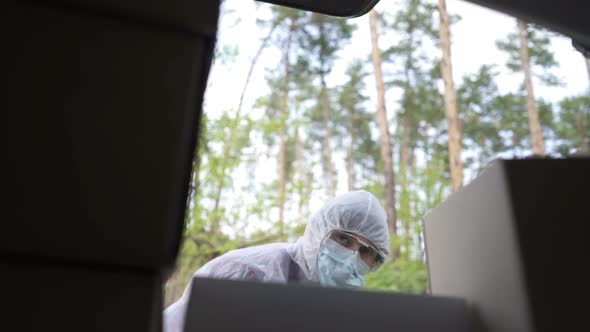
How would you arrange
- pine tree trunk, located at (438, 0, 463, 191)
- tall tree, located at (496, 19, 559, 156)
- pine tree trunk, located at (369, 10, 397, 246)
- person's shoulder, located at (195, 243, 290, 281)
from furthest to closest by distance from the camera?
tall tree, located at (496, 19, 559, 156), pine tree trunk, located at (369, 10, 397, 246), pine tree trunk, located at (438, 0, 463, 191), person's shoulder, located at (195, 243, 290, 281)

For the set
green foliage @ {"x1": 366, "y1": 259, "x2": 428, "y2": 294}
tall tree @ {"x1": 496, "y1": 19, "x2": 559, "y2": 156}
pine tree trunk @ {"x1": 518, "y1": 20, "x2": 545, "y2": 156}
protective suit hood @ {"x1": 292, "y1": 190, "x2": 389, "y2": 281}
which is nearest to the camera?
protective suit hood @ {"x1": 292, "y1": 190, "x2": 389, "y2": 281}

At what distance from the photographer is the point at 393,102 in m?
8.44

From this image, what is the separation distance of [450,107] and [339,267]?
5.89 m

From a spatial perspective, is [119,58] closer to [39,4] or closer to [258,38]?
[39,4]

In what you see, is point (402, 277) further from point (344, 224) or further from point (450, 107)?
point (344, 224)

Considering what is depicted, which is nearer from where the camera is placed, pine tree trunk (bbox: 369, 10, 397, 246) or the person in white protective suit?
the person in white protective suit

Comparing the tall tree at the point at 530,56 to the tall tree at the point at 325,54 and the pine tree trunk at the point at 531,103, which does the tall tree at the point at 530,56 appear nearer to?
the pine tree trunk at the point at 531,103

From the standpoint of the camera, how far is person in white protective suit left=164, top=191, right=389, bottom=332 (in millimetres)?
1621

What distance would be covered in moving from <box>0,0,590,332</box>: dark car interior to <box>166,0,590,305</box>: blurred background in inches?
235

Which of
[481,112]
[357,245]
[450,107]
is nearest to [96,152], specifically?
[357,245]

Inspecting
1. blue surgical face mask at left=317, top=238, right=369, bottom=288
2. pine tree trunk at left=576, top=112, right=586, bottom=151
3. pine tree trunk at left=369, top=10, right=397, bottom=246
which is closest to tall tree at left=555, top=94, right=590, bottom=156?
pine tree trunk at left=576, top=112, right=586, bottom=151

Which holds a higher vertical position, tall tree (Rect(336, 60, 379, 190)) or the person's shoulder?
tall tree (Rect(336, 60, 379, 190))

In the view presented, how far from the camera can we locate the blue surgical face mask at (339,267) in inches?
64.0

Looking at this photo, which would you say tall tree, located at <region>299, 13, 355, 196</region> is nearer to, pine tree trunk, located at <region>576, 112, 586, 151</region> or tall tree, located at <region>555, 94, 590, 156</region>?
tall tree, located at <region>555, 94, 590, 156</region>
